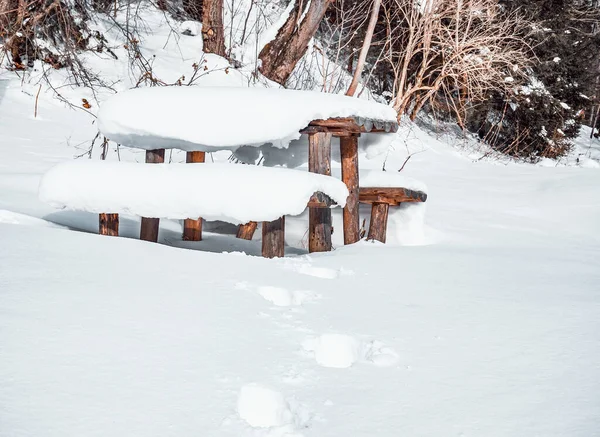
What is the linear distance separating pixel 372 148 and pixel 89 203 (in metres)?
2.08

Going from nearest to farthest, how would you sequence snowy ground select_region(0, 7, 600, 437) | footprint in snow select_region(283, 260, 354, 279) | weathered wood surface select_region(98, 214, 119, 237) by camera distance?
1. snowy ground select_region(0, 7, 600, 437)
2. footprint in snow select_region(283, 260, 354, 279)
3. weathered wood surface select_region(98, 214, 119, 237)

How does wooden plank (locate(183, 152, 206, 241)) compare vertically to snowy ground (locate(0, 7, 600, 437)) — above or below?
below

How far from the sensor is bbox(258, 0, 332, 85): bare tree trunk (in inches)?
369

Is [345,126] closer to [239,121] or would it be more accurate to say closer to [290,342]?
[239,121]

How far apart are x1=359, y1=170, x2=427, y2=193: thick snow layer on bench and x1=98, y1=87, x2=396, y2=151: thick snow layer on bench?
2.77 ft

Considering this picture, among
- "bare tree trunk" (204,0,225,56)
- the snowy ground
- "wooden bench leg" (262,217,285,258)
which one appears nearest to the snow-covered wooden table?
"wooden bench leg" (262,217,285,258)

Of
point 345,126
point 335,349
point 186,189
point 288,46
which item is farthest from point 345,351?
point 288,46

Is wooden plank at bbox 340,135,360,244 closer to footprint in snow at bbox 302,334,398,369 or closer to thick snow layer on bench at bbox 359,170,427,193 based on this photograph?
thick snow layer on bench at bbox 359,170,427,193

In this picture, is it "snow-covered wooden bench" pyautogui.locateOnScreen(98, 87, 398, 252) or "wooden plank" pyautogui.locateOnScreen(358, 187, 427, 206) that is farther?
"wooden plank" pyautogui.locateOnScreen(358, 187, 427, 206)

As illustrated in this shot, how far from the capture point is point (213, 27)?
380 inches

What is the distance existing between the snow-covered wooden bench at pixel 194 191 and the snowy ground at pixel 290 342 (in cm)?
29

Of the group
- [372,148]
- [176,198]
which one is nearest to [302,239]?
[372,148]

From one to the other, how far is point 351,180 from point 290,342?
239 centimetres

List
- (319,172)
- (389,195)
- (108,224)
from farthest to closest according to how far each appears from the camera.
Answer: (389,195) < (319,172) < (108,224)
